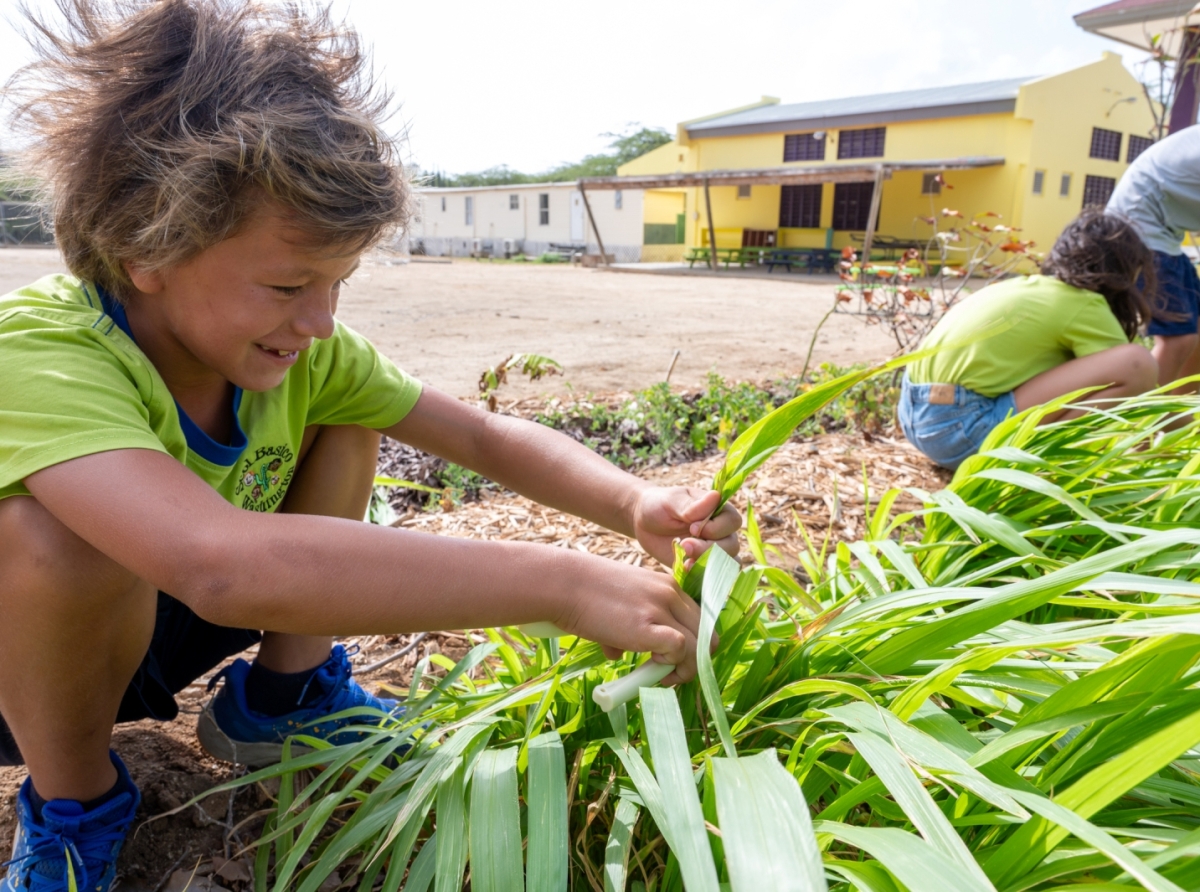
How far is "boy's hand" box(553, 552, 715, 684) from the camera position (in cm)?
114

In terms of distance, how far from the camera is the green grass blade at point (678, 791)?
75 cm

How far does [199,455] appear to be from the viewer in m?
1.49

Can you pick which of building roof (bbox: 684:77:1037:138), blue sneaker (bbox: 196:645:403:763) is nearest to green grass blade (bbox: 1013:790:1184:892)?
blue sneaker (bbox: 196:645:403:763)

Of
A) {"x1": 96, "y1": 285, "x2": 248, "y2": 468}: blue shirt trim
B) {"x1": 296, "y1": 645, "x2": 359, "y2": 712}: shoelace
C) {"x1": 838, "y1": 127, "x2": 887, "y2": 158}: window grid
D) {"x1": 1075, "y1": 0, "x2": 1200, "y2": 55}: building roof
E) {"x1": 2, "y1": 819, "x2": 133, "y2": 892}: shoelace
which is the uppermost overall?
{"x1": 838, "y1": 127, "x2": 887, "y2": 158}: window grid

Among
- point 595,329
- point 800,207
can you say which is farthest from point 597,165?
point 595,329

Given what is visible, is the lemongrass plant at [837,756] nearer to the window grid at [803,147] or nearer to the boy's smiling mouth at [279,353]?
the boy's smiling mouth at [279,353]

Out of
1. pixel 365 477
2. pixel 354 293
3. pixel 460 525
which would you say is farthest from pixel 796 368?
pixel 354 293

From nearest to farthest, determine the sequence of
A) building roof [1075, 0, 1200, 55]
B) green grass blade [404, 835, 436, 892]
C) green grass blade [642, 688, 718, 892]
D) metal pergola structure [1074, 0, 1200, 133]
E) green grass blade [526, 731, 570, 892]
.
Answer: green grass blade [642, 688, 718, 892] → green grass blade [526, 731, 570, 892] → green grass blade [404, 835, 436, 892] → metal pergola structure [1074, 0, 1200, 133] → building roof [1075, 0, 1200, 55]

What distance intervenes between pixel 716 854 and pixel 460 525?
1.79m

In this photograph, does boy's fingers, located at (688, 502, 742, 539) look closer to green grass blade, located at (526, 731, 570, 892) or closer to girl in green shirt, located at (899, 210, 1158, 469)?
green grass blade, located at (526, 731, 570, 892)

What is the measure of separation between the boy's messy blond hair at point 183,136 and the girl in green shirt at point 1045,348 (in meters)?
2.39

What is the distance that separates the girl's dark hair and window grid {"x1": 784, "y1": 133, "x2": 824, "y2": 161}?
24161 millimetres

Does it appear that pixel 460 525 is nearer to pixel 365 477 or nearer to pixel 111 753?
pixel 365 477

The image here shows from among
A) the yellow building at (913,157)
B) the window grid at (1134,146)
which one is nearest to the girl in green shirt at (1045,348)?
the yellow building at (913,157)
